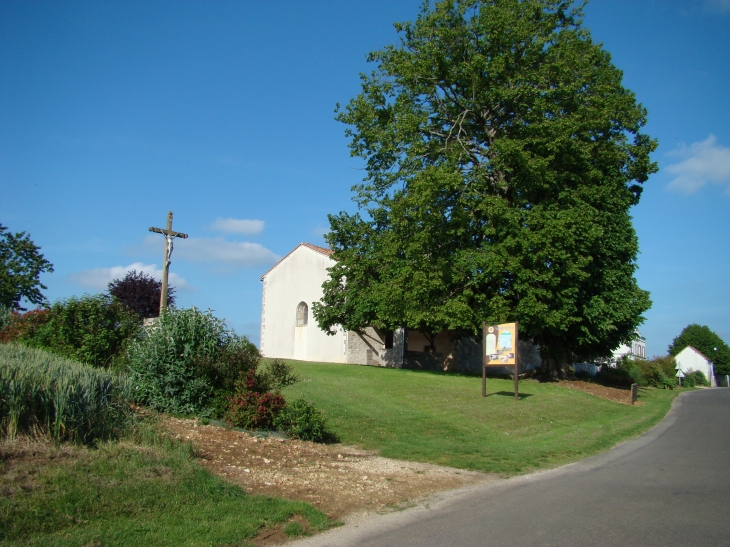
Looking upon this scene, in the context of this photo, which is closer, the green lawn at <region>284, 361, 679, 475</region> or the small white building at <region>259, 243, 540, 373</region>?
the green lawn at <region>284, 361, 679, 475</region>

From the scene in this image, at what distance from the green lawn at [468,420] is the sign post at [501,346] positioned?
114 centimetres

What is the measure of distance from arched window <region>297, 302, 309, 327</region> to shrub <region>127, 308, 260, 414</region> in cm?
3089

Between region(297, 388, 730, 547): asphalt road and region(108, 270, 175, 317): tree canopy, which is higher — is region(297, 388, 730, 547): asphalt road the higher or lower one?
the lower one

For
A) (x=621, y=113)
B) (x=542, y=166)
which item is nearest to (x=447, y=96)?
(x=542, y=166)

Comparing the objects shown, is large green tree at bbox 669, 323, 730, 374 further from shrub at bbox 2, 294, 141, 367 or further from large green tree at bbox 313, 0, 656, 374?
shrub at bbox 2, 294, 141, 367

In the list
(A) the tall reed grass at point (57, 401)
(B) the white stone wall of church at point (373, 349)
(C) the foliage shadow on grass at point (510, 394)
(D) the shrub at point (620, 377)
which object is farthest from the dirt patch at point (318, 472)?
(D) the shrub at point (620, 377)

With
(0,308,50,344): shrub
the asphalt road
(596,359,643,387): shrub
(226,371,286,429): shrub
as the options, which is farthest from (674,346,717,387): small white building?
(0,308,50,344): shrub

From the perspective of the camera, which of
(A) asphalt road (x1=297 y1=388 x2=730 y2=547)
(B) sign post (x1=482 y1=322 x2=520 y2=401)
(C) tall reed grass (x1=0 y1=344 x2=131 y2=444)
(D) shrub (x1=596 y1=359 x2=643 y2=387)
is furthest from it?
(D) shrub (x1=596 y1=359 x2=643 y2=387)

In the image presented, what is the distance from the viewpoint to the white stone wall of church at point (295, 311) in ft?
138

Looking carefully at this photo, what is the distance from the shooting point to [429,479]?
9.59 m

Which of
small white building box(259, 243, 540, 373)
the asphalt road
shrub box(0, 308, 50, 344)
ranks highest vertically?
small white building box(259, 243, 540, 373)

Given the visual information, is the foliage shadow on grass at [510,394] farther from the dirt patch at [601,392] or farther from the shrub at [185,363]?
the shrub at [185,363]

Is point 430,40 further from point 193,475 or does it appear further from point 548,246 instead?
point 193,475

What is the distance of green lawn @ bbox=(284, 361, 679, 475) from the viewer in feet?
39.8
